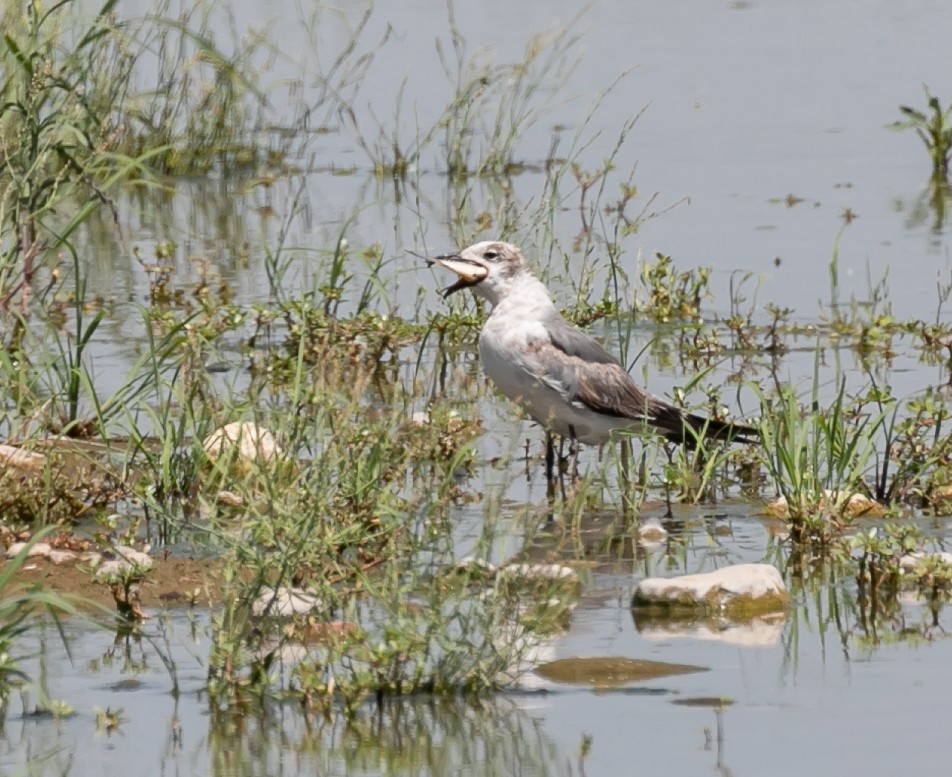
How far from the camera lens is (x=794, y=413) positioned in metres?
7.36

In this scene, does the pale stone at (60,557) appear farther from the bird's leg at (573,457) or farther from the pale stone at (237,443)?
the bird's leg at (573,457)

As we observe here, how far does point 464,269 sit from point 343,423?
10.2 ft

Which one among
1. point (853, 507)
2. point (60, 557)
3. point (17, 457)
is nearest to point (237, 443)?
point (60, 557)

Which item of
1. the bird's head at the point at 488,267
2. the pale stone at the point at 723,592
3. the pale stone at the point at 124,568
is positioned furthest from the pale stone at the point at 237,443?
the pale stone at the point at 723,592

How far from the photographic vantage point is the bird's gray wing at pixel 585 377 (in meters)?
8.50

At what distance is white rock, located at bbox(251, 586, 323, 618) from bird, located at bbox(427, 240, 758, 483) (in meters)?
2.24

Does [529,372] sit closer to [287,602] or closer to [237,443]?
[237,443]

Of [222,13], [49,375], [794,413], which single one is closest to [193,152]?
[222,13]

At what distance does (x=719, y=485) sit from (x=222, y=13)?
1121 cm

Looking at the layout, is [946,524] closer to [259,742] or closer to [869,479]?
[869,479]

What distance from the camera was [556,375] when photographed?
8516mm

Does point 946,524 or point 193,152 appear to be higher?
point 193,152

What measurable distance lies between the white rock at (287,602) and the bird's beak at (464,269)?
2.71 metres

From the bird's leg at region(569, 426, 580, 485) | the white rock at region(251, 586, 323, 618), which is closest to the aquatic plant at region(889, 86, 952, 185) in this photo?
the bird's leg at region(569, 426, 580, 485)
